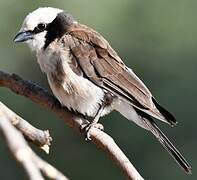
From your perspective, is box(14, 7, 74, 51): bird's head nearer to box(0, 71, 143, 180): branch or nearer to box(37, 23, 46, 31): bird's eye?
box(37, 23, 46, 31): bird's eye

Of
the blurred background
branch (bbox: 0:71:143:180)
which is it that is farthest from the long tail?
the blurred background

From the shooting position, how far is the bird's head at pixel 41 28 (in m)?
3.68

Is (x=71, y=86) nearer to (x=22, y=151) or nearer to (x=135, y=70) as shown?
(x=22, y=151)

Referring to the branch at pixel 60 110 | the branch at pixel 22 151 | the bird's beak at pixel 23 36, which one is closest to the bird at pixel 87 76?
the bird's beak at pixel 23 36

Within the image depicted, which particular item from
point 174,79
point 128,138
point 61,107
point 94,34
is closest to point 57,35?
point 94,34

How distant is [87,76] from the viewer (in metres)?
3.58

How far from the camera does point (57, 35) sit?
3.75m

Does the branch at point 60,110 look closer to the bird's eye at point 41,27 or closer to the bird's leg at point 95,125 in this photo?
the bird's leg at point 95,125

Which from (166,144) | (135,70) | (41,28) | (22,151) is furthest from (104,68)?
(135,70)

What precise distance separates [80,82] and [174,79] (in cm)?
284

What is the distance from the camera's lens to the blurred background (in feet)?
19.2

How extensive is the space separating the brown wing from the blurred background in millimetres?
1752

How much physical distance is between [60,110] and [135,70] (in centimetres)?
317

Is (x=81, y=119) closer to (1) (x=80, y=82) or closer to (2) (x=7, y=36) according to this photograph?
(1) (x=80, y=82)
